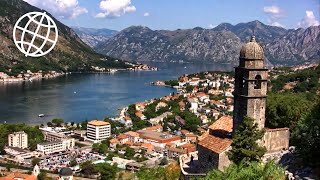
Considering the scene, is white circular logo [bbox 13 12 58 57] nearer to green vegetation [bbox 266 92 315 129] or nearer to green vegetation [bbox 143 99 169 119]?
green vegetation [bbox 266 92 315 129]

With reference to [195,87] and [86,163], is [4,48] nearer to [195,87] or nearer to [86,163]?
[195,87]

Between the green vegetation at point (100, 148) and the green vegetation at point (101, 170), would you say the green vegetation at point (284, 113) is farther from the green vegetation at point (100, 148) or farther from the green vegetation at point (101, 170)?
the green vegetation at point (100, 148)

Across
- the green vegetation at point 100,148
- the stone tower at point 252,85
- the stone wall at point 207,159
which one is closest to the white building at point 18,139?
the green vegetation at point 100,148

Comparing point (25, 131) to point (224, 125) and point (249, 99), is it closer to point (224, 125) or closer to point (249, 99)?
point (224, 125)

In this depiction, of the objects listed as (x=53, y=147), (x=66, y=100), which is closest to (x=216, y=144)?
(x=53, y=147)

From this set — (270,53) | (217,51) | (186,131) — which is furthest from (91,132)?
(270,53)

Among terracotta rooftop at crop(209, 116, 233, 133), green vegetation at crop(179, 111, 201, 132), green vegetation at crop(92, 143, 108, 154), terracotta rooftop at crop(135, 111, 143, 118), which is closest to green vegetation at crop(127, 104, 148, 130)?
terracotta rooftop at crop(135, 111, 143, 118)
